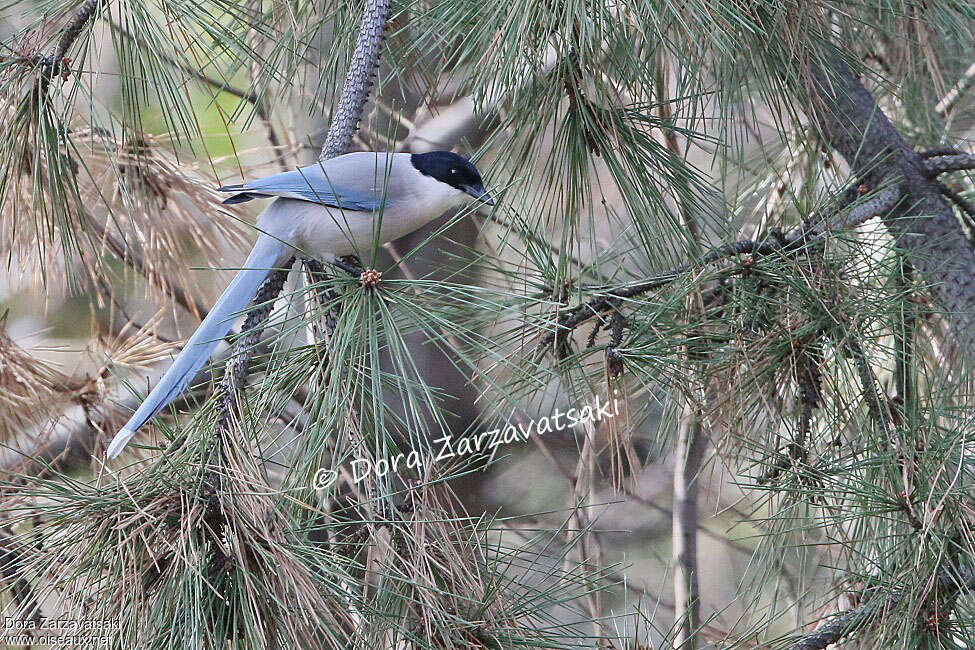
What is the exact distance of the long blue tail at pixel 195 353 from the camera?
0.57 m

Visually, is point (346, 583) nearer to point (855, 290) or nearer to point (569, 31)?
point (569, 31)

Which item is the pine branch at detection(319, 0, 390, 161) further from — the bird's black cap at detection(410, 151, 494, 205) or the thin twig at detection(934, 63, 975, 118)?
the thin twig at detection(934, 63, 975, 118)

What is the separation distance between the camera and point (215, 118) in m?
1.91

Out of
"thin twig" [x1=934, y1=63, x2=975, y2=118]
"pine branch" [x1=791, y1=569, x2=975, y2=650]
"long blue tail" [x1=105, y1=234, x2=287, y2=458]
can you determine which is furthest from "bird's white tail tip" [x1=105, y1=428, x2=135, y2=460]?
"thin twig" [x1=934, y1=63, x2=975, y2=118]

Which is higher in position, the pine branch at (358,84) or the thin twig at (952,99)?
the thin twig at (952,99)

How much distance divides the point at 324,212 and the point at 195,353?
0.19 meters

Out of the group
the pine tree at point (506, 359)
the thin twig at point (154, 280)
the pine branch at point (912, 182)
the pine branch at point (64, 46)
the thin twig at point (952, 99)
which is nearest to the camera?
the pine tree at point (506, 359)

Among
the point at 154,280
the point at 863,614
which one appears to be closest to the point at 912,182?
the point at 863,614

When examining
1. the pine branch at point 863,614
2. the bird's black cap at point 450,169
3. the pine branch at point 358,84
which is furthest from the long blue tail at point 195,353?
the pine branch at point 863,614

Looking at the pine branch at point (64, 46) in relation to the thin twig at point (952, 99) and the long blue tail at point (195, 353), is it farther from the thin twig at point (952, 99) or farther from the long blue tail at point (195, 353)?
the thin twig at point (952, 99)

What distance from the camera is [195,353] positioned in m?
0.61

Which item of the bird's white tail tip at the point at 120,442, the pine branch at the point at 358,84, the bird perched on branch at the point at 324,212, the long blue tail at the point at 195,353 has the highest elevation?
the pine branch at the point at 358,84

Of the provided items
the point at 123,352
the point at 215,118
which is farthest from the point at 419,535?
the point at 215,118

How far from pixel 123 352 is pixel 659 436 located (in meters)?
0.68
